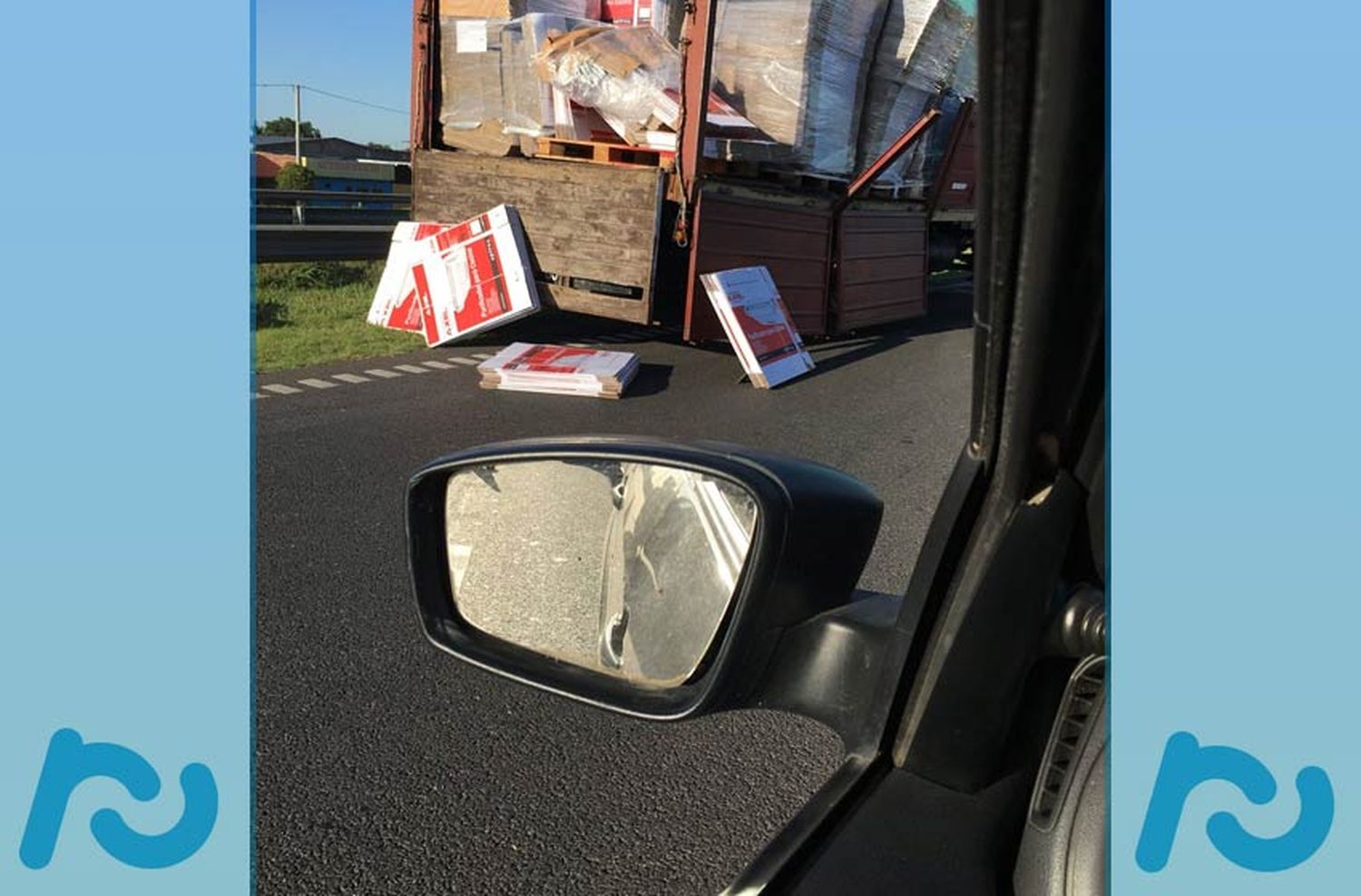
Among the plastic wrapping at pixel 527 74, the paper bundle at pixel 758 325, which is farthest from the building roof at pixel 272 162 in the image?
the paper bundle at pixel 758 325

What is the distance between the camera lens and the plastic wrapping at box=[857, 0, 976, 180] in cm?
1032

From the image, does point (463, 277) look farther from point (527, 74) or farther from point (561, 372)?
point (561, 372)

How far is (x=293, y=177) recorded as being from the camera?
22.0 m

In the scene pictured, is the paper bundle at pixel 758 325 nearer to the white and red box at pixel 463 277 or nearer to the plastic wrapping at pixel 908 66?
the white and red box at pixel 463 277

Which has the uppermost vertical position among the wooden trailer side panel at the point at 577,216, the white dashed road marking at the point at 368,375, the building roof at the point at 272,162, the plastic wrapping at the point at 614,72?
the building roof at the point at 272,162

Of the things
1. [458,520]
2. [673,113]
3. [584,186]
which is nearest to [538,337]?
[584,186]

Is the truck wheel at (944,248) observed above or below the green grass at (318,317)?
above

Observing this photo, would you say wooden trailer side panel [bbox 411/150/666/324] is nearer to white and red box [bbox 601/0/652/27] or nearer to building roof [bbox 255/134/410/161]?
white and red box [bbox 601/0/652/27]

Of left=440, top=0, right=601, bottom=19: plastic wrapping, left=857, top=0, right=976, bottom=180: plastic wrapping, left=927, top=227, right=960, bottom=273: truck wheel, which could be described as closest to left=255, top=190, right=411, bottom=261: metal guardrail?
left=440, top=0, right=601, bottom=19: plastic wrapping

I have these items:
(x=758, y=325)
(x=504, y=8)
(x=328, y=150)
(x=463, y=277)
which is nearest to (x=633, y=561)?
(x=758, y=325)

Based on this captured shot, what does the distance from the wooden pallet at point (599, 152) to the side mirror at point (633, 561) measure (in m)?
7.78

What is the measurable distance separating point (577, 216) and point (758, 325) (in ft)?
6.05

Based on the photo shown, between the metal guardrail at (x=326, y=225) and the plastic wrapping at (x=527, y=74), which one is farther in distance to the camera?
the metal guardrail at (x=326, y=225)

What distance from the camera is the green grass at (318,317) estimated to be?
29.7 ft
